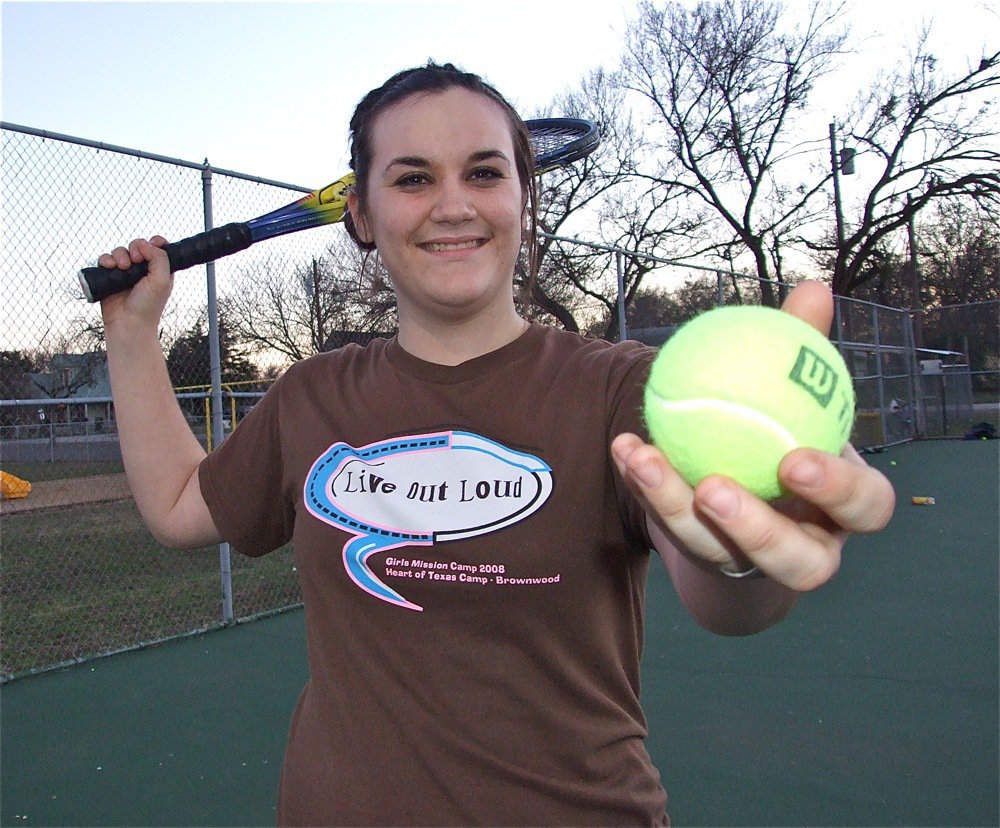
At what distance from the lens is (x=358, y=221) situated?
6.28 ft

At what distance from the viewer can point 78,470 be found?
14.9m

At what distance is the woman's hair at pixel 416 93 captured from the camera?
5.54ft

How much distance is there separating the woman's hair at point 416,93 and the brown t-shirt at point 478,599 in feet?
1.51

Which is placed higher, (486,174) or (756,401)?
(486,174)

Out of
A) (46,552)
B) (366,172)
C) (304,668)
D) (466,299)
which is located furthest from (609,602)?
(46,552)

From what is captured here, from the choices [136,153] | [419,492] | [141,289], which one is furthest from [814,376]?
[136,153]

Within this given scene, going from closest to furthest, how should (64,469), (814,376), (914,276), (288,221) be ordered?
(814,376) → (288,221) → (64,469) → (914,276)

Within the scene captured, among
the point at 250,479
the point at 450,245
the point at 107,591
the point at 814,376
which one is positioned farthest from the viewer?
the point at 107,591

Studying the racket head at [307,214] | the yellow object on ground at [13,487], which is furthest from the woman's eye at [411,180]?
the yellow object on ground at [13,487]

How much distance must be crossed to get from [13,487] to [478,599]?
42.7 feet

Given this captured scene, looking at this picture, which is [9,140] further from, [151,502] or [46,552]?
[46,552]

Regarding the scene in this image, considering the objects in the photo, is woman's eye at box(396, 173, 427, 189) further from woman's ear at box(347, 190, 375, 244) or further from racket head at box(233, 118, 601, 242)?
racket head at box(233, 118, 601, 242)

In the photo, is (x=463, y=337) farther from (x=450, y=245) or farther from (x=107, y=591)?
(x=107, y=591)

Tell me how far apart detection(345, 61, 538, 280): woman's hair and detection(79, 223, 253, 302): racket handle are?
58 centimetres
